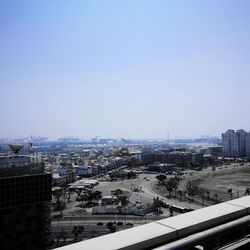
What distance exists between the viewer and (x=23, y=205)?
6965 mm

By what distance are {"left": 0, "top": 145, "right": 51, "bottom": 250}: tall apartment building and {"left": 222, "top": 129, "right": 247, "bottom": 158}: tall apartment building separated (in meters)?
34.0

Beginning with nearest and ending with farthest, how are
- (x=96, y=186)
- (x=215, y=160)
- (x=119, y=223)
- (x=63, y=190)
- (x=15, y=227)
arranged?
(x=15, y=227)
(x=119, y=223)
(x=63, y=190)
(x=96, y=186)
(x=215, y=160)

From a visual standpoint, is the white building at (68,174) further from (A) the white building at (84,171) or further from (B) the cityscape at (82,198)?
(A) the white building at (84,171)

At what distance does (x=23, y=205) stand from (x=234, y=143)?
3547cm

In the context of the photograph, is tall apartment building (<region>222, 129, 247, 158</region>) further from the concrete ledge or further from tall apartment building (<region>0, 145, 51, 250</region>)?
the concrete ledge

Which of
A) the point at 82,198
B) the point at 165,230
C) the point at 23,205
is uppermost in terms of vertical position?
the point at 165,230

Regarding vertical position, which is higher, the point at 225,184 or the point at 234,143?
the point at 234,143

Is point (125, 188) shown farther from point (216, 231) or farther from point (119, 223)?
point (216, 231)

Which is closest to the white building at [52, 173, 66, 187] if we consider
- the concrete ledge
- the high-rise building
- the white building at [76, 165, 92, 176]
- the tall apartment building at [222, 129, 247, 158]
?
the white building at [76, 165, 92, 176]

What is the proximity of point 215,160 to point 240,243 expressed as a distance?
1370 inches

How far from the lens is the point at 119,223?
1092 centimetres

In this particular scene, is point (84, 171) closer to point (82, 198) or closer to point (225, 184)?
point (82, 198)

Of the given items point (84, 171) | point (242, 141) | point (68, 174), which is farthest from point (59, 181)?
point (242, 141)

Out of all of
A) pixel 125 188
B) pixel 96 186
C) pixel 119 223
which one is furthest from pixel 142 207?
pixel 96 186
